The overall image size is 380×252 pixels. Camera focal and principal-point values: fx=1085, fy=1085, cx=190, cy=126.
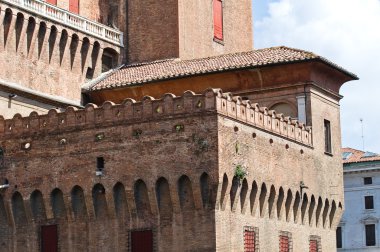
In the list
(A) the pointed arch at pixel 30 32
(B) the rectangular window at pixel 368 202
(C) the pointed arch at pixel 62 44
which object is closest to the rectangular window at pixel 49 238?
(A) the pointed arch at pixel 30 32

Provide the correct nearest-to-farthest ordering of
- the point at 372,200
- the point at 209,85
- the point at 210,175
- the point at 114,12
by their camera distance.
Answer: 1. the point at 210,175
2. the point at 209,85
3. the point at 114,12
4. the point at 372,200

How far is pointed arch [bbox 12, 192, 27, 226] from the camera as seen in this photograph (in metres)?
36.5

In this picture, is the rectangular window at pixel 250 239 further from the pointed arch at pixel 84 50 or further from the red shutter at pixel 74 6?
the red shutter at pixel 74 6

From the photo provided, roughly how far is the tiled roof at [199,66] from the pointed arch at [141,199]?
23.8 feet

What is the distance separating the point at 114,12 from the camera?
45.6 metres

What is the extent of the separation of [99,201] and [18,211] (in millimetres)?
3190

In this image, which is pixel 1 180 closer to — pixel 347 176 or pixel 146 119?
pixel 146 119

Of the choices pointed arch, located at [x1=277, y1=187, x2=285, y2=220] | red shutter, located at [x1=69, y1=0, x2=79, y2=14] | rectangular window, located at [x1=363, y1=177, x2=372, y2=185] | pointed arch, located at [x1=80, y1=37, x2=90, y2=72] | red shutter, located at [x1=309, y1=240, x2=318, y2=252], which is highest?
red shutter, located at [x1=69, y1=0, x2=79, y2=14]

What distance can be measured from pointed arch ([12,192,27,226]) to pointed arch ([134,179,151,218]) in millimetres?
4416

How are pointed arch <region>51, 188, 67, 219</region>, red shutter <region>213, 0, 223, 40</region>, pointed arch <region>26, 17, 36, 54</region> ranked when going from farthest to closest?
red shutter <region>213, 0, 223, 40</region> < pointed arch <region>26, 17, 36, 54</region> < pointed arch <region>51, 188, 67, 219</region>

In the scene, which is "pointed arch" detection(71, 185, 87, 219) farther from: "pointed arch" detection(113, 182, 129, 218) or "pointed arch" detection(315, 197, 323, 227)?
"pointed arch" detection(315, 197, 323, 227)

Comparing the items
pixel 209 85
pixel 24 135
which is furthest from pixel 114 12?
pixel 24 135

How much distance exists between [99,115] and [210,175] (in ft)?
15.2

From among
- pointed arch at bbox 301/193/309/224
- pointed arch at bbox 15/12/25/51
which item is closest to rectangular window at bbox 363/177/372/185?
pointed arch at bbox 301/193/309/224
